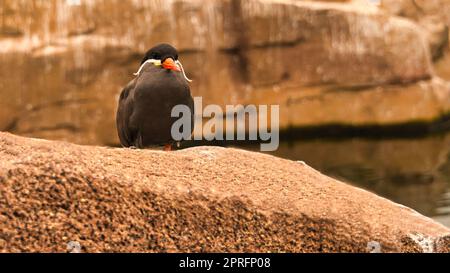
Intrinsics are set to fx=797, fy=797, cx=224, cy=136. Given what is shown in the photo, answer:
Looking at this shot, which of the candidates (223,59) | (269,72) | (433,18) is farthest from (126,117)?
(433,18)

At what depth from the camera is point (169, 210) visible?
299 cm

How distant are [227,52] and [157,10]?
1462 millimetres

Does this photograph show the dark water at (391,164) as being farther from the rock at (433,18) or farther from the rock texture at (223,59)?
the rock at (433,18)

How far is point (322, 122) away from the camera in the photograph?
1398 cm

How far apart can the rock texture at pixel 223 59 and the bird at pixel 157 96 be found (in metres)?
7.90

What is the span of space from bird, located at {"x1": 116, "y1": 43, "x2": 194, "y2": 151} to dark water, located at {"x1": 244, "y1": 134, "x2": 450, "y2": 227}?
5.59 m

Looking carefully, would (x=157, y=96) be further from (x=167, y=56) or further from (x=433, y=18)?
(x=433, y=18)

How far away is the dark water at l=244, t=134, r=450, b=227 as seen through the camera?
10.9 metres

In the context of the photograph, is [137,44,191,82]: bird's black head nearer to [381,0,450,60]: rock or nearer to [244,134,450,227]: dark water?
[244,134,450,227]: dark water

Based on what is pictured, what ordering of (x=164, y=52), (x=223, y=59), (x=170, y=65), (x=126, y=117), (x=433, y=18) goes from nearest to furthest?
(x=170, y=65)
(x=164, y=52)
(x=126, y=117)
(x=223, y=59)
(x=433, y=18)

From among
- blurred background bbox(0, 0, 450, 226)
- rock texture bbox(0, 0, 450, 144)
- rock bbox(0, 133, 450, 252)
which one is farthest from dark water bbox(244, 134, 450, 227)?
rock bbox(0, 133, 450, 252)

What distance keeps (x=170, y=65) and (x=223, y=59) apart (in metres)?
8.97
